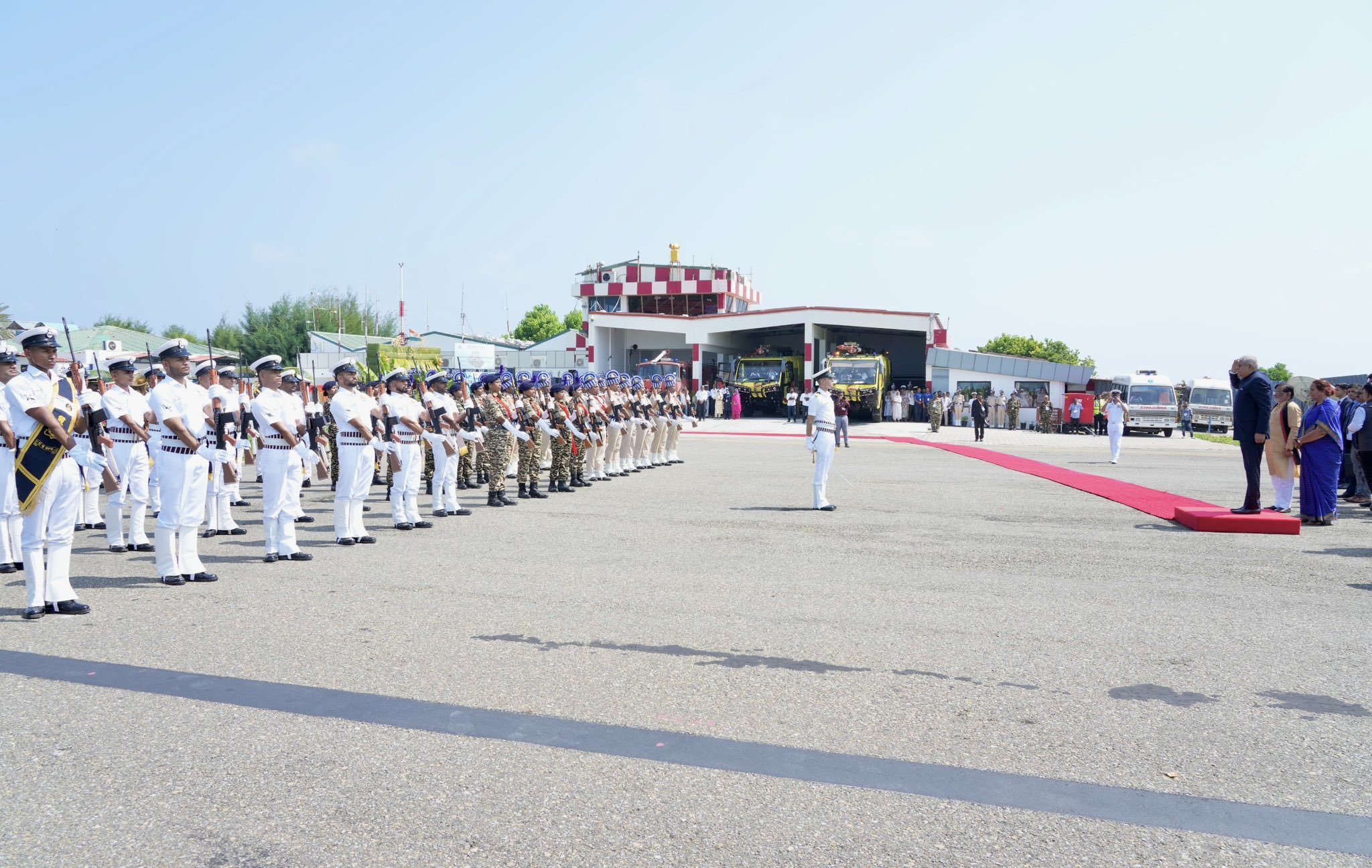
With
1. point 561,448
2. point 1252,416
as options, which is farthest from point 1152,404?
point 561,448

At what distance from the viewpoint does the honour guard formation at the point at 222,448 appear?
593cm

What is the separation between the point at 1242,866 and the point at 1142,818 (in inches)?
14.5

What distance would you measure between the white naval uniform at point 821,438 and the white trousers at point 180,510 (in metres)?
6.98

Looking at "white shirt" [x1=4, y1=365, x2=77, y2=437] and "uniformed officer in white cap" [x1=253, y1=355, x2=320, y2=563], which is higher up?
"white shirt" [x1=4, y1=365, x2=77, y2=437]

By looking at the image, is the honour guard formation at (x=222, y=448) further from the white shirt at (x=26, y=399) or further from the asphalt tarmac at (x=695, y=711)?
the asphalt tarmac at (x=695, y=711)

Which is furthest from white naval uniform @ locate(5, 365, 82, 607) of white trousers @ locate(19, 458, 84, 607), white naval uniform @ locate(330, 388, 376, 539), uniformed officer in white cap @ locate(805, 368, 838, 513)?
uniformed officer in white cap @ locate(805, 368, 838, 513)

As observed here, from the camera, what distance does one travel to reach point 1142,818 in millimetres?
3230

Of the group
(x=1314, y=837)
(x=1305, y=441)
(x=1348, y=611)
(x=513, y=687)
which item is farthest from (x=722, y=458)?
(x=1314, y=837)

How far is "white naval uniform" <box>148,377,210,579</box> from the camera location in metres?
6.95

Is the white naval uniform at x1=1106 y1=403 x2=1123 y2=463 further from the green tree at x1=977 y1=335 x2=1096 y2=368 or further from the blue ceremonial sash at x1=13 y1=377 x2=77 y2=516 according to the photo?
the green tree at x1=977 y1=335 x2=1096 y2=368

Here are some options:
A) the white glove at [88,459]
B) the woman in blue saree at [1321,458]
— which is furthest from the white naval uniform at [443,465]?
the woman in blue saree at [1321,458]

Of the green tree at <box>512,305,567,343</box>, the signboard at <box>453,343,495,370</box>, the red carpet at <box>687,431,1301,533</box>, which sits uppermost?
the green tree at <box>512,305,567,343</box>

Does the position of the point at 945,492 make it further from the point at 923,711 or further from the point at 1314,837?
the point at 1314,837

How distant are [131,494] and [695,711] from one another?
7.10 metres
